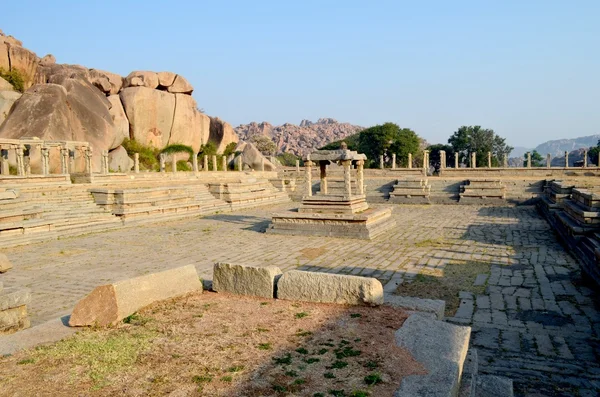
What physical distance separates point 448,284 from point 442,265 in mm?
1429

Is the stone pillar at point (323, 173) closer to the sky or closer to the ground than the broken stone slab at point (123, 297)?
closer to the sky

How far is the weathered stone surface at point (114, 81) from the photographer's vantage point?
39.0 metres

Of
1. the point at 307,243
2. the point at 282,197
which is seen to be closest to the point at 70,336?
the point at 307,243

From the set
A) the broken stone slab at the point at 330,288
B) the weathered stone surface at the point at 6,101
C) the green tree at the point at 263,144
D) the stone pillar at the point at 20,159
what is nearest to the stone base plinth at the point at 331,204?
the broken stone slab at the point at 330,288

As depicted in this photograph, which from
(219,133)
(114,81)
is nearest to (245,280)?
(114,81)

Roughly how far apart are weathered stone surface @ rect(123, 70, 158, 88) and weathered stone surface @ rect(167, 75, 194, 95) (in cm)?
199

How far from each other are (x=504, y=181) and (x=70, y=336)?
2275 centimetres

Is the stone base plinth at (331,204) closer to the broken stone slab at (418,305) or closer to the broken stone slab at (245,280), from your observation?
the broken stone slab at (245,280)

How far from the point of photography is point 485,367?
4414 mm

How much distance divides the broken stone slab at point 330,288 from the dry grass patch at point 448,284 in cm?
163

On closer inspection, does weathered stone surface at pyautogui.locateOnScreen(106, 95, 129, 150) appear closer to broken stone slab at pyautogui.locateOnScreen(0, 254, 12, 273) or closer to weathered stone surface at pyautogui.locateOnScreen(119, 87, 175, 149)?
weathered stone surface at pyautogui.locateOnScreen(119, 87, 175, 149)

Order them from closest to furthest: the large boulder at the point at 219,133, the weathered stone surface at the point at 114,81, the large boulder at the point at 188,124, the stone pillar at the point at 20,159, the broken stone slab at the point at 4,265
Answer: the broken stone slab at the point at 4,265 → the stone pillar at the point at 20,159 → the weathered stone surface at the point at 114,81 → the large boulder at the point at 188,124 → the large boulder at the point at 219,133

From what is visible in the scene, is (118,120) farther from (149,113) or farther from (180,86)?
(180,86)

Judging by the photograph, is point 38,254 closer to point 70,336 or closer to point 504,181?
point 70,336
